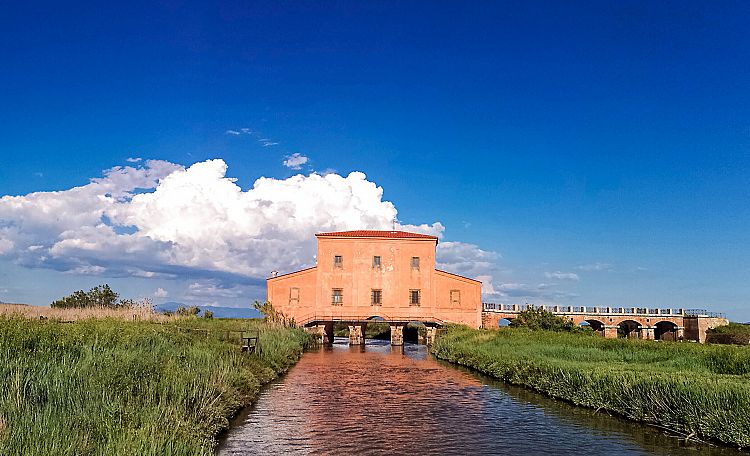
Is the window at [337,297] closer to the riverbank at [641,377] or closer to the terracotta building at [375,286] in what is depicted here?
the terracotta building at [375,286]

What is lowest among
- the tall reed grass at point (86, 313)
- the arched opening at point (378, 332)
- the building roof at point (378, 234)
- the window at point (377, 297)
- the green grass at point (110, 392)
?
the arched opening at point (378, 332)

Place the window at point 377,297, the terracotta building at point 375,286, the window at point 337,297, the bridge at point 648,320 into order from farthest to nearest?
the bridge at point 648,320, the window at point 377,297, the window at point 337,297, the terracotta building at point 375,286

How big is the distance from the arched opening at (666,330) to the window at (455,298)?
3228cm

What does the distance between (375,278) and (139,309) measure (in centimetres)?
2741

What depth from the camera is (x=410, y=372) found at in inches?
1156

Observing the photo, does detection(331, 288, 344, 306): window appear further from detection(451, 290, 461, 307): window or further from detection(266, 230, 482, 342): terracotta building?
detection(451, 290, 461, 307): window

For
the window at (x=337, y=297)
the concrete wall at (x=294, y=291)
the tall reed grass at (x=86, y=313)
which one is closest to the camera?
the tall reed grass at (x=86, y=313)

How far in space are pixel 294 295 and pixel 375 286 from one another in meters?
7.19

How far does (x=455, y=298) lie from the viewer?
5378cm

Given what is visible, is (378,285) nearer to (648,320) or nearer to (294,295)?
(294,295)

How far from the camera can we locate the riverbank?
13.3 meters

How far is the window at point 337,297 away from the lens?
53.5m

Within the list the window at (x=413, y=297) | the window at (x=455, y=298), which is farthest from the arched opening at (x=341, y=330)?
the window at (x=455, y=298)

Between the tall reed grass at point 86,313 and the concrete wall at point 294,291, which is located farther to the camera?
the concrete wall at point 294,291
